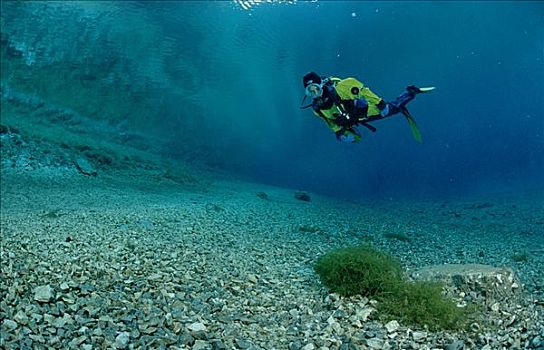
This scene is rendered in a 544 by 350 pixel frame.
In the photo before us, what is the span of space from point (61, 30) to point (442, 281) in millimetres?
25509

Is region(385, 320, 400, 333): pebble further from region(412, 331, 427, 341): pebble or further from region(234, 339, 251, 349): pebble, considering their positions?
region(234, 339, 251, 349): pebble

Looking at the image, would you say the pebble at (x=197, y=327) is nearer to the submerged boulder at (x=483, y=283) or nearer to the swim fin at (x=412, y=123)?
the submerged boulder at (x=483, y=283)

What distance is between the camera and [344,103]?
211 inches

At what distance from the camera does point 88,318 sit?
4090 millimetres

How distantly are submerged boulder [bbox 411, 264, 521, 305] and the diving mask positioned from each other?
109 inches

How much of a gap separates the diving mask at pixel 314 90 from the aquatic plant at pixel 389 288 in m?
2.17

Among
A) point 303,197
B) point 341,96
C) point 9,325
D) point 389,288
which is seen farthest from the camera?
point 303,197

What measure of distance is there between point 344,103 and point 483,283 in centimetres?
278

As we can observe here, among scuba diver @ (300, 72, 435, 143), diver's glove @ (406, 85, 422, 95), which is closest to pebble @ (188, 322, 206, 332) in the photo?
scuba diver @ (300, 72, 435, 143)

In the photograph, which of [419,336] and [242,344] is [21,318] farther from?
[419,336]

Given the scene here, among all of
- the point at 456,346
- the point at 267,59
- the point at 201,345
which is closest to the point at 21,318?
the point at 201,345

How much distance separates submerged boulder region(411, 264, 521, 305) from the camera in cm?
486

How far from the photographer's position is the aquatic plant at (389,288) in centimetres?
425

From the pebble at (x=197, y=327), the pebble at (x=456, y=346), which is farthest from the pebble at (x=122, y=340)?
the pebble at (x=456, y=346)
